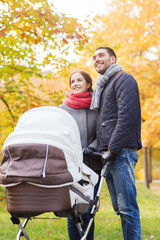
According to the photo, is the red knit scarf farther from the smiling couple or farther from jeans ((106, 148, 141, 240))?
jeans ((106, 148, 141, 240))

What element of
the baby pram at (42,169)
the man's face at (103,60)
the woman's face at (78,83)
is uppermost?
the man's face at (103,60)

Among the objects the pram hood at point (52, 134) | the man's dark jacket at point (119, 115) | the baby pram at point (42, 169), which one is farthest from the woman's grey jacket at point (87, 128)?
the baby pram at point (42, 169)

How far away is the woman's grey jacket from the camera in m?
3.15

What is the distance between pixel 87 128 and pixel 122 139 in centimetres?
65

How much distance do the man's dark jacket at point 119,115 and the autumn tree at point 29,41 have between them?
8.48 ft

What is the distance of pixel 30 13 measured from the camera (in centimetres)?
488

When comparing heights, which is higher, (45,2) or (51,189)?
(45,2)

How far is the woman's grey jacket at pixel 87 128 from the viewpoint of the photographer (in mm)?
3150

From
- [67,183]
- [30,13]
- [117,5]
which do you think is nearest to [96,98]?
[67,183]

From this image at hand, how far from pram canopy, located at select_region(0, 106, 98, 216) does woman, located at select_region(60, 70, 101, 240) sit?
75cm

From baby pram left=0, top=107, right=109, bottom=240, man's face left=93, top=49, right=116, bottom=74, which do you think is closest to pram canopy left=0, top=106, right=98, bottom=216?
baby pram left=0, top=107, right=109, bottom=240

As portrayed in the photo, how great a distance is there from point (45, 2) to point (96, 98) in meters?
2.73

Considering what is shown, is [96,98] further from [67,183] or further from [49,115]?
[67,183]

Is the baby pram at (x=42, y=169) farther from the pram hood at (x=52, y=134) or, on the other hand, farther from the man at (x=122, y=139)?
the man at (x=122, y=139)
